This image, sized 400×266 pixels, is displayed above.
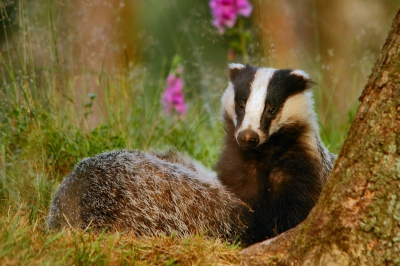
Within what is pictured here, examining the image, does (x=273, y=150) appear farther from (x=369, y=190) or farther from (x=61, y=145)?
(x=61, y=145)

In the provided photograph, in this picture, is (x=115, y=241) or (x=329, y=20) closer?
(x=115, y=241)

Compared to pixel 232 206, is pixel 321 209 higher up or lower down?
higher up

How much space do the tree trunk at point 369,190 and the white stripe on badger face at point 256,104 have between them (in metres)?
1.06

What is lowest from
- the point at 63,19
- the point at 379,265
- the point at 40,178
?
the point at 40,178

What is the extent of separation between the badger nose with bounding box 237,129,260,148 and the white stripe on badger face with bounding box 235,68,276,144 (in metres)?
0.04

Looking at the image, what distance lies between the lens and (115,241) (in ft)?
9.58

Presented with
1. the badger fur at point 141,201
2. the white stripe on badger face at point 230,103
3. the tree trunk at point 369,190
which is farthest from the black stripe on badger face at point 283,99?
the tree trunk at point 369,190

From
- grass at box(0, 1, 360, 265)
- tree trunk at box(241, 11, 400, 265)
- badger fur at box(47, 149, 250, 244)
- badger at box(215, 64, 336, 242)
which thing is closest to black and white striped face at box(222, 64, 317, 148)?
badger at box(215, 64, 336, 242)

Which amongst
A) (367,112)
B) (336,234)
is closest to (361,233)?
(336,234)

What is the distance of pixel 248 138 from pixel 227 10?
2877 mm

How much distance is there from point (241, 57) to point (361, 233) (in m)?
4.47

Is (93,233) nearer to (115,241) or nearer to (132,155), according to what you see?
(115,241)

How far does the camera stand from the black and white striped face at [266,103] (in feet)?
12.5

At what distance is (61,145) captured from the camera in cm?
439
